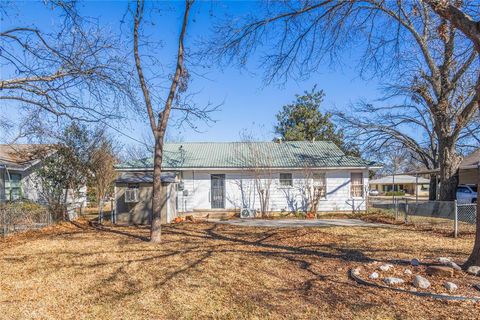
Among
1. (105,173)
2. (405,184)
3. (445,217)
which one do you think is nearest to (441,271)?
(445,217)

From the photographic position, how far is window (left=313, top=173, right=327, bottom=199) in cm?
1770

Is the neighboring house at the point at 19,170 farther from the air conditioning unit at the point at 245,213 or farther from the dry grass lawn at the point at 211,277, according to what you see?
Answer: the air conditioning unit at the point at 245,213

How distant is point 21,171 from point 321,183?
49.3 ft

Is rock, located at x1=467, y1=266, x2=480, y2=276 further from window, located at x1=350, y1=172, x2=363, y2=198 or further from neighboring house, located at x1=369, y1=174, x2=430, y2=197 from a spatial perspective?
neighboring house, located at x1=369, y1=174, x2=430, y2=197

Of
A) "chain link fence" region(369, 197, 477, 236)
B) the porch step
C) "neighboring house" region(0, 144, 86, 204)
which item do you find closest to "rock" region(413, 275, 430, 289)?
"chain link fence" region(369, 197, 477, 236)

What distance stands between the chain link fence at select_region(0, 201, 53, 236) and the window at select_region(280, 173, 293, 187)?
34.3 ft

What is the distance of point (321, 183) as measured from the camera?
17812 mm

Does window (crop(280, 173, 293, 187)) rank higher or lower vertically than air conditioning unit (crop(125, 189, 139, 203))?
higher

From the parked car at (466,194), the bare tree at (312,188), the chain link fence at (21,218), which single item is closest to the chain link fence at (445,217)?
the bare tree at (312,188)

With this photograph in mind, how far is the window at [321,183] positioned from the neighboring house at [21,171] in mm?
11556

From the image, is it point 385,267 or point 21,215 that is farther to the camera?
point 21,215

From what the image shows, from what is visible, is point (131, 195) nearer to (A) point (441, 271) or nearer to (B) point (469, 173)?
(A) point (441, 271)

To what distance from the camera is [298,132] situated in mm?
33312

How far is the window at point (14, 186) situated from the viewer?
16.4 meters
